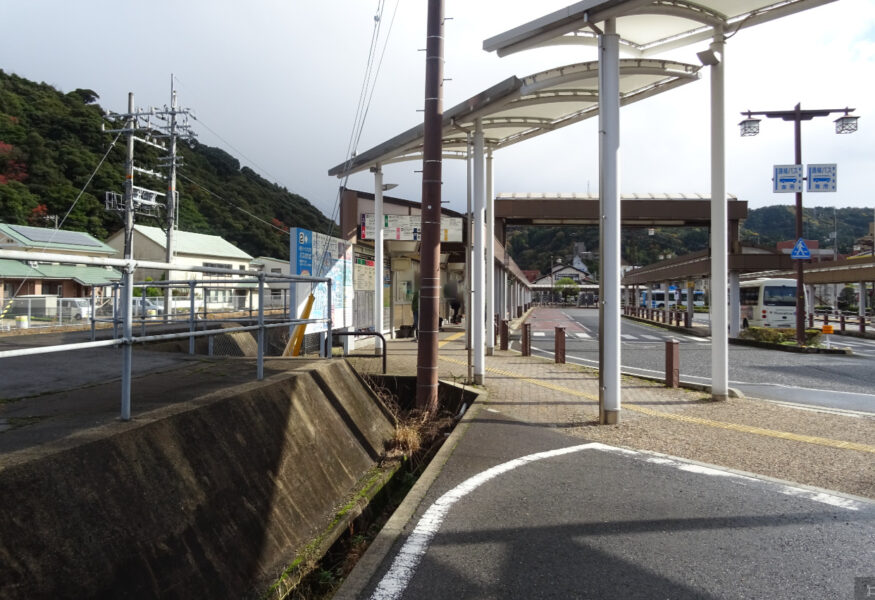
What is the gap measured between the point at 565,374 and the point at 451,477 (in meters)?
6.39

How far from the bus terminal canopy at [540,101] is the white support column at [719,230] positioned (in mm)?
478

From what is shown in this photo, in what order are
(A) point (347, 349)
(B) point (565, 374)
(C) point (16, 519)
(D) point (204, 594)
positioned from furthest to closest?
(A) point (347, 349) < (B) point (565, 374) < (D) point (204, 594) < (C) point (16, 519)

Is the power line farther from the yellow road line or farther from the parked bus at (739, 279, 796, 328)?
the yellow road line

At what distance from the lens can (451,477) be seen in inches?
187

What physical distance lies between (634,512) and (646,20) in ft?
20.9

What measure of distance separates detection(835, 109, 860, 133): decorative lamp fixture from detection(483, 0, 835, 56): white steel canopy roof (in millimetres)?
12686

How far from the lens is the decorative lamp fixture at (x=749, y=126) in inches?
682

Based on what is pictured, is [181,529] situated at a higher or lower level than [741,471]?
higher

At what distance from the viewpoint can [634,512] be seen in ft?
13.0

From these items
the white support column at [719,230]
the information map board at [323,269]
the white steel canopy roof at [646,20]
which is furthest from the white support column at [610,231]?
the information map board at [323,269]

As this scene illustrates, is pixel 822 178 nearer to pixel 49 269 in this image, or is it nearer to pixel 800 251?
pixel 800 251

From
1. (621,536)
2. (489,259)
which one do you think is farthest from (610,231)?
(489,259)

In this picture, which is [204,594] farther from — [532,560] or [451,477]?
[451,477]

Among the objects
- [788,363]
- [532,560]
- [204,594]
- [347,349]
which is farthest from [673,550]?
[788,363]
